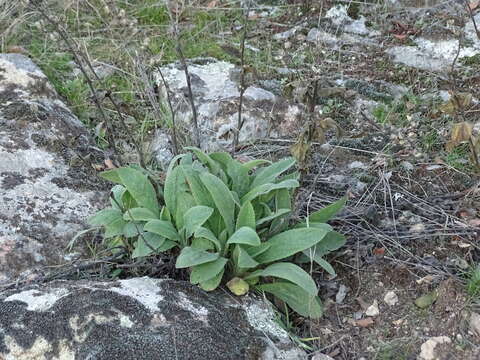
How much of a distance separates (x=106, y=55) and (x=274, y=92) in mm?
1216

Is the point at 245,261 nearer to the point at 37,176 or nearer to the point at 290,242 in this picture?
the point at 290,242

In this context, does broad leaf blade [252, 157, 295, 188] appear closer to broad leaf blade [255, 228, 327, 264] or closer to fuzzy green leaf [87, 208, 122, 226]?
broad leaf blade [255, 228, 327, 264]

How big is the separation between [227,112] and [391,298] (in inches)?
62.5

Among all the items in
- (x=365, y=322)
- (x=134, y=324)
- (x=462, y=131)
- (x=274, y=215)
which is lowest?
(x=365, y=322)

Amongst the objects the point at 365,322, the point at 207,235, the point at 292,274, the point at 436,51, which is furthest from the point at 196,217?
the point at 436,51

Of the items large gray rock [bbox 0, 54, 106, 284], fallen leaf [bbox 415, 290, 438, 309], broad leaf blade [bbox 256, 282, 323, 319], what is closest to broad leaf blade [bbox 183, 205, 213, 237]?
broad leaf blade [bbox 256, 282, 323, 319]

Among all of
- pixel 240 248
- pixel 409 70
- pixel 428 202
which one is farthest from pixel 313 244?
pixel 409 70

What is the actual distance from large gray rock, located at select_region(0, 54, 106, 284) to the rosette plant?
1.14 ft

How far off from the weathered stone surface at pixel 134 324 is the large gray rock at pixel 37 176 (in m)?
0.44

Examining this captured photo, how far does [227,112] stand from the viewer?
3494 millimetres

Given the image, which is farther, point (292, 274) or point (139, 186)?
point (139, 186)

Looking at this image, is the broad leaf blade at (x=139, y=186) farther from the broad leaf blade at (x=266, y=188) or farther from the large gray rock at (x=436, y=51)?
the large gray rock at (x=436, y=51)

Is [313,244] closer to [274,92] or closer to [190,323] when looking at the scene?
[190,323]

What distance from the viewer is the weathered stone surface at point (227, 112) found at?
340 centimetres
